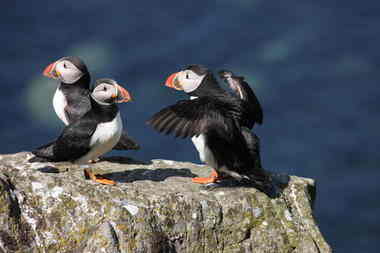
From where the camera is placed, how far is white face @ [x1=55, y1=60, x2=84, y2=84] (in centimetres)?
756

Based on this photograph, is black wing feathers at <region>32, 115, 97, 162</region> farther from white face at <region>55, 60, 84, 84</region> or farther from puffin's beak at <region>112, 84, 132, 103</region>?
white face at <region>55, 60, 84, 84</region>

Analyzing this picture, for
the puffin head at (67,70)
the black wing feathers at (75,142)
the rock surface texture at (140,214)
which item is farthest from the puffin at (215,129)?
the puffin head at (67,70)

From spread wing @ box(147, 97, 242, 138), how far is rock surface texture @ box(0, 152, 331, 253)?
0.52 m

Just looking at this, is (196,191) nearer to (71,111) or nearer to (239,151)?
(239,151)

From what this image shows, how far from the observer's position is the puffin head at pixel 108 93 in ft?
19.7

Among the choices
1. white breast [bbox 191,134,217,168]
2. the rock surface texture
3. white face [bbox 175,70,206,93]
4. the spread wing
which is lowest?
the rock surface texture

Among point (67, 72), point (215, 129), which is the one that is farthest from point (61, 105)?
point (215, 129)

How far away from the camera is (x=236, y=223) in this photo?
19.3ft

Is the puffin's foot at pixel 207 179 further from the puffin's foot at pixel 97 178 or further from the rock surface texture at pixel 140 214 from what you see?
the puffin's foot at pixel 97 178

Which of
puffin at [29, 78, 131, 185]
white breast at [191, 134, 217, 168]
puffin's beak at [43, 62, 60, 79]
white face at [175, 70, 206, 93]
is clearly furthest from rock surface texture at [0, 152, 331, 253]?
puffin's beak at [43, 62, 60, 79]

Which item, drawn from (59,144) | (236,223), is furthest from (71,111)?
(236,223)

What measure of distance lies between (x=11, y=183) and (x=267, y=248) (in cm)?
219

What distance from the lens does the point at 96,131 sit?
6.00 metres

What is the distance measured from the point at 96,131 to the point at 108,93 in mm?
347
